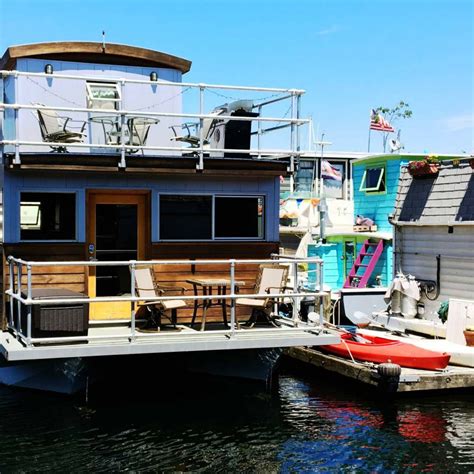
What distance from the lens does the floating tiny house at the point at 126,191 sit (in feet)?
38.7

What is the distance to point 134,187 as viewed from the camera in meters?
12.7

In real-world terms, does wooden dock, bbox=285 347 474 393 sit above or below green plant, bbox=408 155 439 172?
below

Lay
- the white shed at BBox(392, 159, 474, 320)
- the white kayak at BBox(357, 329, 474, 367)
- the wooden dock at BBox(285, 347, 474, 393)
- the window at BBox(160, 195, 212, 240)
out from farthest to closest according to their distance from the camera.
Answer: the white shed at BBox(392, 159, 474, 320) → the white kayak at BBox(357, 329, 474, 367) → the window at BBox(160, 195, 212, 240) → the wooden dock at BBox(285, 347, 474, 393)

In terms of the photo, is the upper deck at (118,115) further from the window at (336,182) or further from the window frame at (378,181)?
the window at (336,182)

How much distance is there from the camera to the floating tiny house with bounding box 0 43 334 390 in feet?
38.7

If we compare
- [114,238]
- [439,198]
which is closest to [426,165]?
[439,198]

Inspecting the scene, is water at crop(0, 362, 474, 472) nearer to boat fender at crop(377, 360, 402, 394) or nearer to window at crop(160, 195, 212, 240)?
boat fender at crop(377, 360, 402, 394)

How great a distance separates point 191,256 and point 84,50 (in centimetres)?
423

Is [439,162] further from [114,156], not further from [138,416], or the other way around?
[138,416]

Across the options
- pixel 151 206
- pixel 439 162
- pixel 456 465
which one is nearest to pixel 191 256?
pixel 151 206

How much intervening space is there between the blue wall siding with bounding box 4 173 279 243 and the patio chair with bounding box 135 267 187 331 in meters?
1.32

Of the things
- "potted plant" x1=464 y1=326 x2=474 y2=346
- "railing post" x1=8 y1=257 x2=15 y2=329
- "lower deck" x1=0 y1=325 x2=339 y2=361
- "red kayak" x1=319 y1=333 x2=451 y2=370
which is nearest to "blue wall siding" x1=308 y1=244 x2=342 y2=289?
"red kayak" x1=319 y1=333 x2=451 y2=370

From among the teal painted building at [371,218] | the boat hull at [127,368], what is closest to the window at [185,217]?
the boat hull at [127,368]

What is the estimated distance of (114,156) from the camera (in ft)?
39.5
